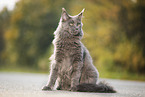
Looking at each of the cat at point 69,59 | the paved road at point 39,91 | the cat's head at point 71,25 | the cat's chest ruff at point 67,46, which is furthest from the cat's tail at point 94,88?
the cat's head at point 71,25

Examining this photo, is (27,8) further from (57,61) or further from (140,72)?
(57,61)

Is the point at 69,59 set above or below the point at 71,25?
below

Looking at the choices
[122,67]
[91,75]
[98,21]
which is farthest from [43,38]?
[91,75]

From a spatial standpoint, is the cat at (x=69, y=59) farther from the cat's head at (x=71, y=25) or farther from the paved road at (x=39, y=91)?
the paved road at (x=39, y=91)

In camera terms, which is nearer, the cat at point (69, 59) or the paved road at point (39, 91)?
the paved road at point (39, 91)

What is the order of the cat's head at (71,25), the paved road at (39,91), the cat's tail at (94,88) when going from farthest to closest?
the cat's head at (71,25) < the cat's tail at (94,88) < the paved road at (39,91)

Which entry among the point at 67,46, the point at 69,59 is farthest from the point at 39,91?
the point at 67,46

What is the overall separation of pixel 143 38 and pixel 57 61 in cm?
959

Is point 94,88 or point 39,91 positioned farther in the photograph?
point 94,88

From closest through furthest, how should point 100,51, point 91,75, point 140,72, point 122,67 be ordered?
point 91,75, point 140,72, point 122,67, point 100,51

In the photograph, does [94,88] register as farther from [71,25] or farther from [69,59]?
[71,25]

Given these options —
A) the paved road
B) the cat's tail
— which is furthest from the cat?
the paved road

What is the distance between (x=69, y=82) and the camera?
5859 millimetres

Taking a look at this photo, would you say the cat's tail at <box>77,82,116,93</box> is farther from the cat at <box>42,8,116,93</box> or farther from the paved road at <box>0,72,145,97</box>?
the paved road at <box>0,72,145,97</box>
